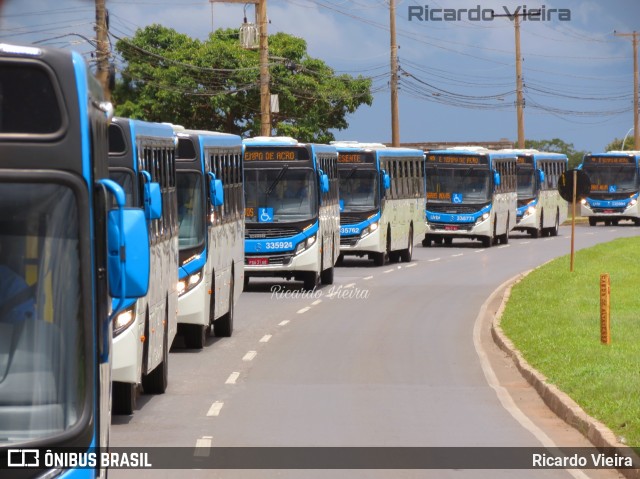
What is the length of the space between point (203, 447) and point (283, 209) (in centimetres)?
1765

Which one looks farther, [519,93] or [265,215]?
[519,93]

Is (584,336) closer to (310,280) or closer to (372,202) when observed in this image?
(310,280)

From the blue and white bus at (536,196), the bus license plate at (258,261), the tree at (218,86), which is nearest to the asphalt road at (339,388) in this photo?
the bus license plate at (258,261)

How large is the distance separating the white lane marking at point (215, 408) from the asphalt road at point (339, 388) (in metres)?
0.03

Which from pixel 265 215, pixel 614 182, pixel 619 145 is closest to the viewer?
pixel 265 215

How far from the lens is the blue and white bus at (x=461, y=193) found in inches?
1919

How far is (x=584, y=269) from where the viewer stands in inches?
1320

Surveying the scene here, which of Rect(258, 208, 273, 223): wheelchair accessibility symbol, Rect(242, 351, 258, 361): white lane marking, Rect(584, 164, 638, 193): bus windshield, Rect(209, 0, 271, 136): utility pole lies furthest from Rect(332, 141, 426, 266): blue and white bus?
Rect(584, 164, 638, 193): bus windshield

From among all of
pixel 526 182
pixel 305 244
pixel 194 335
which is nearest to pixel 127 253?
pixel 194 335

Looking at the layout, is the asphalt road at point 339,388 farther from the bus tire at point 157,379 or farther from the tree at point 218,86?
the tree at point 218,86

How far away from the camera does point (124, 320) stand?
12.9 meters

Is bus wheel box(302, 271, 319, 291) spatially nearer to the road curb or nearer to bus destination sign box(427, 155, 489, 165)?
the road curb

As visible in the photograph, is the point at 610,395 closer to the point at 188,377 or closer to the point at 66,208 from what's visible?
the point at 188,377

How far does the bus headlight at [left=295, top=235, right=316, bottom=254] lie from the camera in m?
29.3
